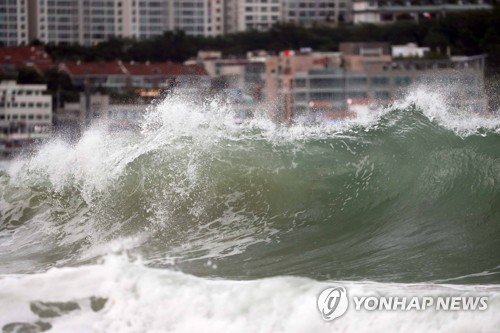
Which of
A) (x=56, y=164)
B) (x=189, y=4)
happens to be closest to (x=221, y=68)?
(x=189, y=4)

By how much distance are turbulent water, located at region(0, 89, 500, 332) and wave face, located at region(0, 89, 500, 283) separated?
3 cm

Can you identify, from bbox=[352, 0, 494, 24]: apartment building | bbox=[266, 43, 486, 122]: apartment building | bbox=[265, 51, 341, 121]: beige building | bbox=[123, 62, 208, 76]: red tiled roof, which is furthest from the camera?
bbox=[352, 0, 494, 24]: apartment building

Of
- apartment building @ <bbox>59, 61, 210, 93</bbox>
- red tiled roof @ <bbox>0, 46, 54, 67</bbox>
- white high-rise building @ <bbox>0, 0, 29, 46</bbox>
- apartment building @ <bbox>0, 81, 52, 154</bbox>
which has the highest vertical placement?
white high-rise building @ <bbox>0, 0, 29, 46</bbox>

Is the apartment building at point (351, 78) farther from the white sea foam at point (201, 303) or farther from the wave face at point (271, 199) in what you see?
the white sea foam at point (201, 303)

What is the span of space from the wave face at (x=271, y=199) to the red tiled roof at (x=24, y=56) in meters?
63.4

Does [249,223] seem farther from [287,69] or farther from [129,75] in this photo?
[129,75]

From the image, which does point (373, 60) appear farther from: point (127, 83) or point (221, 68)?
point (127, 83)

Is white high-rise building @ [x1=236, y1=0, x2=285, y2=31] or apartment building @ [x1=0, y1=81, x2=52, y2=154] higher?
white high-rise building @ [x1=236, y1=0, x2=285, y2=31]

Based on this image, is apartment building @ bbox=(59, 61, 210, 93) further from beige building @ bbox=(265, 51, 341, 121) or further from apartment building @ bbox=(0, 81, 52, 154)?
apartment building @ bbox=(0, 81, 52, 154)

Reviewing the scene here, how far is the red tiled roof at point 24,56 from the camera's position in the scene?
287 ft

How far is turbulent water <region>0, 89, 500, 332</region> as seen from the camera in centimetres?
1502

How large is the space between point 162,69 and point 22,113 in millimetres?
13864

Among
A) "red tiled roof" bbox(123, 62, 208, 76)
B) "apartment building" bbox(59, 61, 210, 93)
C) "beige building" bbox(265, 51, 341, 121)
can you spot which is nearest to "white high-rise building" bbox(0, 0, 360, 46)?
"red tiled roof" bbox(123, 62, 208, 76)

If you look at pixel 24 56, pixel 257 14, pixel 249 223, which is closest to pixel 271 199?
pixel 249 223
